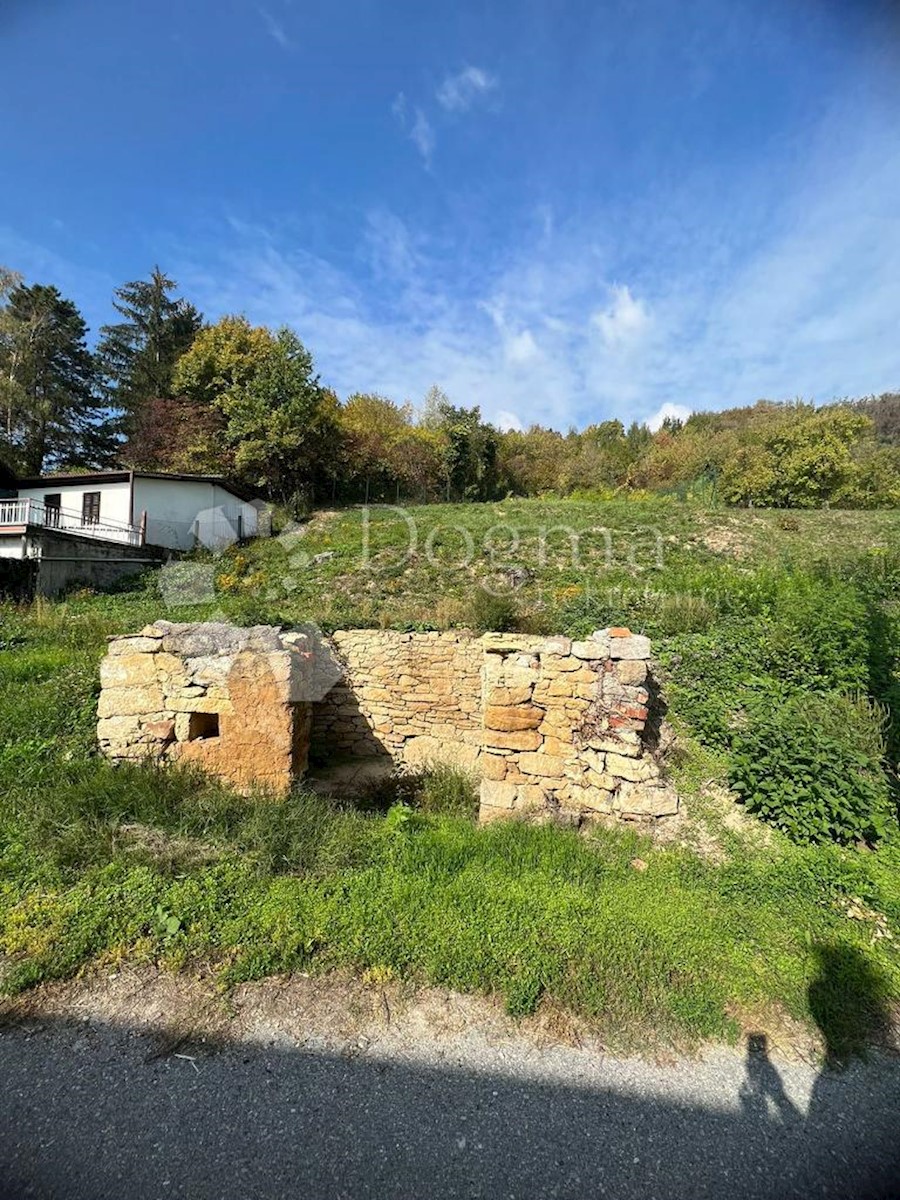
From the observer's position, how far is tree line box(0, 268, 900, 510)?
2358 cm

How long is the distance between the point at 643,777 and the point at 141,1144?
4.09m

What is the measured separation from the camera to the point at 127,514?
1895cm

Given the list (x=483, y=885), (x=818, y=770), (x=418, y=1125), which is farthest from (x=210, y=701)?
(x=818, y=770)

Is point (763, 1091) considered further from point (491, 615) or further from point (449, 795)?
point (491, 615)

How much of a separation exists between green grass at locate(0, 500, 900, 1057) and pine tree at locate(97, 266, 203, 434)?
30.6 metres

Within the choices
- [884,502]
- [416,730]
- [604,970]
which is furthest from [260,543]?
[884,502]

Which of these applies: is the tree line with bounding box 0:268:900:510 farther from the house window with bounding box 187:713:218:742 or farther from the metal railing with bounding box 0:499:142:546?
the house window with bounding box 187:713:218:742

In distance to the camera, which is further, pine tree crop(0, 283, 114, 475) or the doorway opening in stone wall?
pine tree crop(0, 283, 114, 475)

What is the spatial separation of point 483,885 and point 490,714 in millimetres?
1839

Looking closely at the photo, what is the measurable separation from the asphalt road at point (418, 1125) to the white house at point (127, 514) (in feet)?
55.2

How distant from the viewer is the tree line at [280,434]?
77.4 ft

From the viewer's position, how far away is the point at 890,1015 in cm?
280

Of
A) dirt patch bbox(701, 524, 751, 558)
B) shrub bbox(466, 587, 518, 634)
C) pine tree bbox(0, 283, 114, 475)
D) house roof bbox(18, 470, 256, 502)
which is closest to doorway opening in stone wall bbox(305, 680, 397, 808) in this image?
shrub bbox(466, 587, 518, 634)

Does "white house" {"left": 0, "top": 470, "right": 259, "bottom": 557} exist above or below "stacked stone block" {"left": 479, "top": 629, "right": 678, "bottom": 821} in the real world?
above
